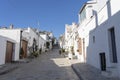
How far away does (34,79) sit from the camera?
966cm

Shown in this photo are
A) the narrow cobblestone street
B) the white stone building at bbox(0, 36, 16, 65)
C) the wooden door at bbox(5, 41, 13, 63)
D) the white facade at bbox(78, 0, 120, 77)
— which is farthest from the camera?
the wooden door at bbox(5, 41, 13, 63)

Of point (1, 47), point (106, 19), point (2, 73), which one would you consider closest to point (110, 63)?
point (106, 19)

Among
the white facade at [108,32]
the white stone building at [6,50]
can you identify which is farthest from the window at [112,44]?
the white stone building at [6,50]

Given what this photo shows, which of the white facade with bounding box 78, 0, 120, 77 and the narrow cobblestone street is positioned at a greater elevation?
the white facade with bounding box 78, 0, 120, 77

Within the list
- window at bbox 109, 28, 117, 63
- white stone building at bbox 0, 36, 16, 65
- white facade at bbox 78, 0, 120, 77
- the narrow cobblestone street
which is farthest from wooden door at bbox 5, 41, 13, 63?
window at bbox 109, 28, 117, 63

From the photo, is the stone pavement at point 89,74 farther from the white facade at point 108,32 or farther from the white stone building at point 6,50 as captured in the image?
the white stone building at point 6,50

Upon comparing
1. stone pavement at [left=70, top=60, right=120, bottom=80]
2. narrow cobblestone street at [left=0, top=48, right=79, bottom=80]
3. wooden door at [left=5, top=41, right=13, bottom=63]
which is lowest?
narrow cobblestone street at [left=0, top=48, right=79, bottom=80]

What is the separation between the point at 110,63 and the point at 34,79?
482 cm

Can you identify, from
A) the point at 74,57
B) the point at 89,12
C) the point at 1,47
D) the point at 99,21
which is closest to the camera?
the point at 99,21

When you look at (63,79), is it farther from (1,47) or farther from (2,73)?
(1,47)

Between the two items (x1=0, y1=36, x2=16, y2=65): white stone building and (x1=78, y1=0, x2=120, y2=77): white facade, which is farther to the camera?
(x1=0, y1=36, x2=16, y2=65): white stone building

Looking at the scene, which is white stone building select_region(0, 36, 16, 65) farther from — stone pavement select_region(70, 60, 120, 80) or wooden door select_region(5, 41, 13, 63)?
stone pavement select_region(70, 60, 120, 80)

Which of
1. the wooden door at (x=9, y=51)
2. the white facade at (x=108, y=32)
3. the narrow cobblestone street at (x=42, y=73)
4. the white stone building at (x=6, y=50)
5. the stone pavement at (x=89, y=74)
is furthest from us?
the wooden door at (x=9, y=51)

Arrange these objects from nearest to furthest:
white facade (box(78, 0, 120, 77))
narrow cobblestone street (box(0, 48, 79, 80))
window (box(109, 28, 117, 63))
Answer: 1. white facade (box(78, 0, 120, 77))
2. window (box(109, 28, 117, 63))
3. narrow cobblestone street (box(0, 48, 79, 80))
